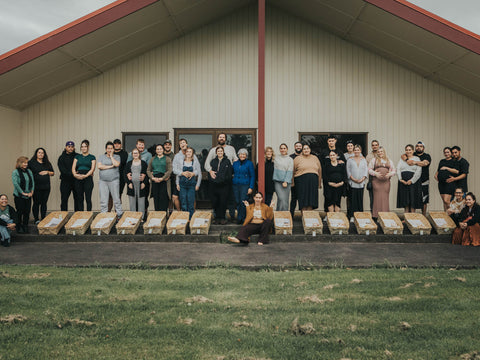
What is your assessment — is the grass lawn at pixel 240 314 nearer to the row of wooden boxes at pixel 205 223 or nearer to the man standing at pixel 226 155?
the row of wooden boxes at pixel 205 223

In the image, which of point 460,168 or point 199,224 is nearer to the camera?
point 199,224

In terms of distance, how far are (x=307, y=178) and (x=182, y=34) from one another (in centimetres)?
522

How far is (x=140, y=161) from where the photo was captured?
943cm

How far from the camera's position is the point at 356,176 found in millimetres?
9336

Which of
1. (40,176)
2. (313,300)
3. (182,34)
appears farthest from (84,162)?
(313,300)

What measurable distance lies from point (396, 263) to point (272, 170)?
380cm

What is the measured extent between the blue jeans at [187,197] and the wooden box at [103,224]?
1344 mm

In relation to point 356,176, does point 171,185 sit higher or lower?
lower

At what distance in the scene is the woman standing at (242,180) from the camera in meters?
9.27

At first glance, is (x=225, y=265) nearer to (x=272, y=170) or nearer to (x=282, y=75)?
(x=272, y=170)

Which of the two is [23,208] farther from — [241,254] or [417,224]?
[417,224]

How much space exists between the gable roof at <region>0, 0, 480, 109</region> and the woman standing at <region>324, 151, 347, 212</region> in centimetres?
308

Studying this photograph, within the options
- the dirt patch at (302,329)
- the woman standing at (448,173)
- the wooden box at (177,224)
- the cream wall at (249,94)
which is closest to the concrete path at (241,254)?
the wooden box at (177,224)

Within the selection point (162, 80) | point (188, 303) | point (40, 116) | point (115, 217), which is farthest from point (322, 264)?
point (40, 116)
